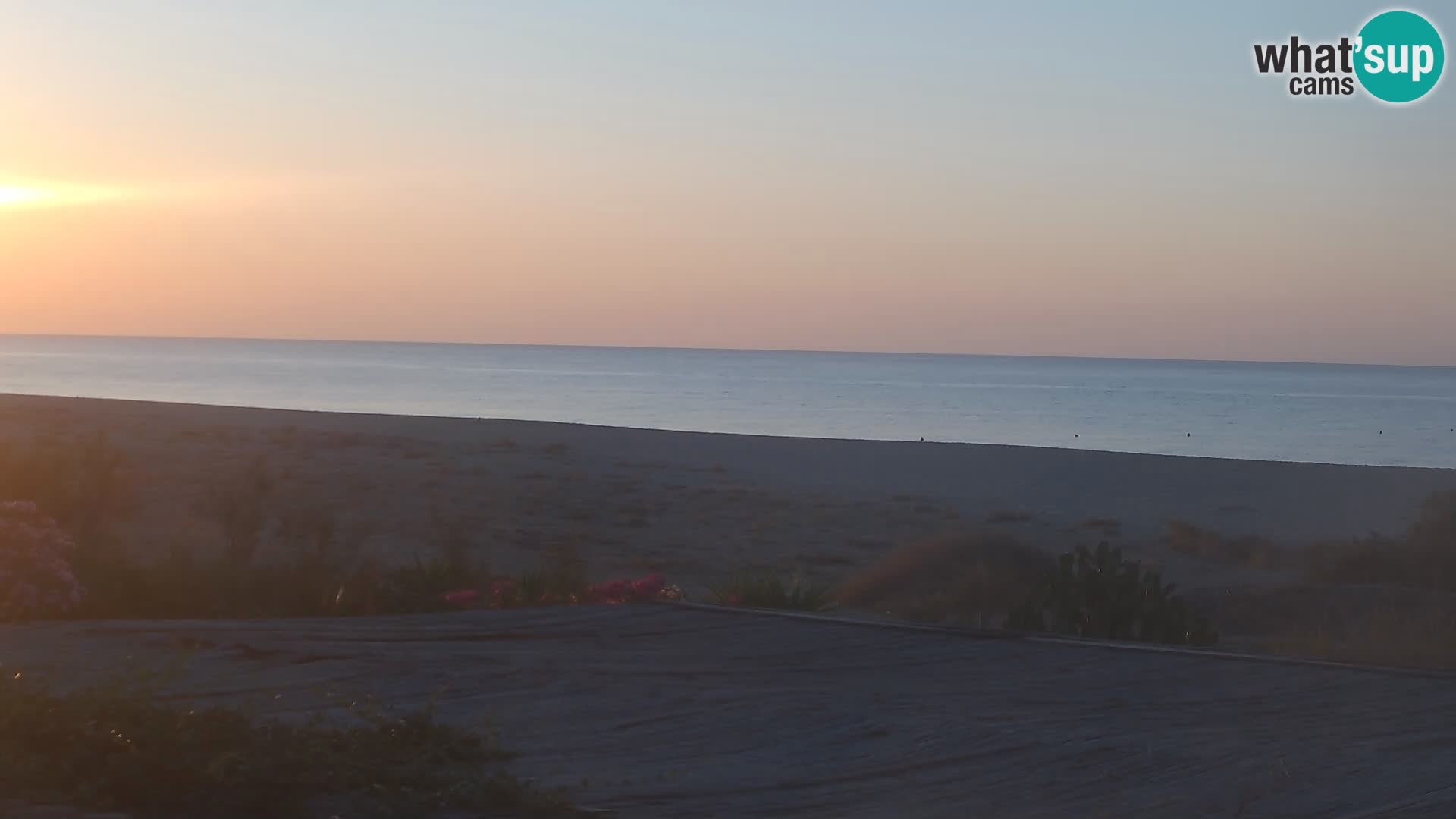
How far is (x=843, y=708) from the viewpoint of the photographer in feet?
21.5

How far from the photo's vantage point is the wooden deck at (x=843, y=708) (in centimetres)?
527

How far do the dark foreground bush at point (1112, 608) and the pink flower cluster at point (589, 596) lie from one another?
2.49 m

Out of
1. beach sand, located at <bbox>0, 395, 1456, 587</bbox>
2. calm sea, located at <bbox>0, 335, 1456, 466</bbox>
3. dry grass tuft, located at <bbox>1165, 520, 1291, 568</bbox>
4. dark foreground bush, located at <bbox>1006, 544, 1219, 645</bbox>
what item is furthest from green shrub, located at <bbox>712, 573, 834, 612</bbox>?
calm sea, located at <bbox>0, 335, 1456, 466</bbox>

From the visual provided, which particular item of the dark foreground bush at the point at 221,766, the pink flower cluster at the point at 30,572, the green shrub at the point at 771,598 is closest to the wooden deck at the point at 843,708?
the dark foreground bush at the point at 221,766

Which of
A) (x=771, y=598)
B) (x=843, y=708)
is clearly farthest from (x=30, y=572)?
(x=843, y=708)

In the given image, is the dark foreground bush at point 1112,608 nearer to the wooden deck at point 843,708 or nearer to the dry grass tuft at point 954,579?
the dry grass tuft at point 954,579

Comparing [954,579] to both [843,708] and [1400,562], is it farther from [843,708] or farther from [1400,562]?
[843,708]

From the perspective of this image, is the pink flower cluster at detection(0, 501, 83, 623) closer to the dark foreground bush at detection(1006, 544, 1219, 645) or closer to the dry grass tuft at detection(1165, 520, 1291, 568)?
the dark foreground bush at detection(1006, 544, 1219, 645)

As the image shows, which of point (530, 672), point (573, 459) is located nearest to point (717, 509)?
point (573, 459)

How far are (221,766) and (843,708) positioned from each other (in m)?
2.95

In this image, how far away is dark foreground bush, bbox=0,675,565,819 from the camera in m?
4.53

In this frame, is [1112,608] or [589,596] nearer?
[589,596]

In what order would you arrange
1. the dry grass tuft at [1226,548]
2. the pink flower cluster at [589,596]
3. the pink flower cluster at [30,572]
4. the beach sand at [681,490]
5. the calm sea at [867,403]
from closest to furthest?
the pink flower cluster at [30,572] → the pink flower cluster at [589,596] → the beach sand at [681,490] → the dry grass tuft at [1226,548] → the calm sea at [867,403]

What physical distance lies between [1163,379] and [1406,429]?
87.2 meters
